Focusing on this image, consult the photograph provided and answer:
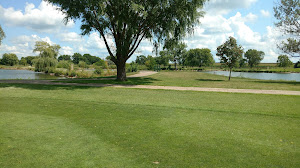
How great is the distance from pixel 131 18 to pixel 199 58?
96328 millimetres

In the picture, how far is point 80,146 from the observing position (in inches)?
209

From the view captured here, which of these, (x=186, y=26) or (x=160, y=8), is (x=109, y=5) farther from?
(x=186, y=26)

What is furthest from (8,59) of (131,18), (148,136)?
(148,136)

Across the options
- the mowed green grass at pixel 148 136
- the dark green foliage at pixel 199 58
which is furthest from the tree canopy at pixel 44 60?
the dark green foliage at pixel 199 58

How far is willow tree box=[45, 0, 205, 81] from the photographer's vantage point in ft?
62.9

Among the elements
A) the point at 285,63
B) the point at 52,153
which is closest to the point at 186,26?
the point at 52,153

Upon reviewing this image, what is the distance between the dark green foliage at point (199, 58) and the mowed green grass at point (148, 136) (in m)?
97.8

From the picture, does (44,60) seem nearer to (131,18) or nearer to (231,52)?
(131,18)

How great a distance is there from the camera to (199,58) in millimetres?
111938

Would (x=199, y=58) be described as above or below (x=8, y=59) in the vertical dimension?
above

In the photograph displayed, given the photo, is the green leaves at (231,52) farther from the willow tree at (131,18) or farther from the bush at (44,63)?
the bush at (44,63)

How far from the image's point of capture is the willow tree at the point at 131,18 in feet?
62.9

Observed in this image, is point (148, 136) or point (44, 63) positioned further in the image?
point (44, 63)

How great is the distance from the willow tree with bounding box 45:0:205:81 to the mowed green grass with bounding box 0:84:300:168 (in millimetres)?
11672
